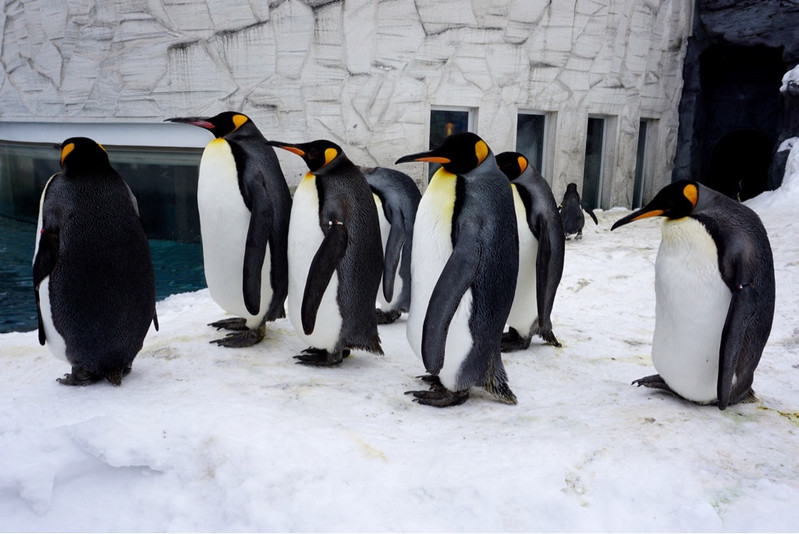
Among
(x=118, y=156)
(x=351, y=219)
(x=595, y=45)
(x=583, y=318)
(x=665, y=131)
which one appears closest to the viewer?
(x=351, y=219)

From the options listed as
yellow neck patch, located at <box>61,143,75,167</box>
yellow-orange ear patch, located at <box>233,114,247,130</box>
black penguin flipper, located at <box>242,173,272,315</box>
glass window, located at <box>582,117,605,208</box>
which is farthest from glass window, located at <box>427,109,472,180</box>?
yellow neck patch, located at <box>61,143,75,167</box>

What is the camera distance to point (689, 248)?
2074 millimetres

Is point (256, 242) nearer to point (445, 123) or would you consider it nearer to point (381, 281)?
point (381, 281)

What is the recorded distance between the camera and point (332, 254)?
245 cm

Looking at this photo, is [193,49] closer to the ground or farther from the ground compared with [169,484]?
farther from the ground

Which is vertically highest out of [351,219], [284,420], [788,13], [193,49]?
[788,13]

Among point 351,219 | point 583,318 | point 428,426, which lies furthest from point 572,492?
point 583,318

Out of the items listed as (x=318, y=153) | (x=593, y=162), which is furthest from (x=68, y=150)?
(x=593, y=162)

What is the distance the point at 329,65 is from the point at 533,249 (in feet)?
16.3

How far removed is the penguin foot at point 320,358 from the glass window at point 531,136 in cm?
631

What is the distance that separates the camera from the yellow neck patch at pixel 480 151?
2207 millimetres

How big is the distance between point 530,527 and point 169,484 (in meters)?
1.01

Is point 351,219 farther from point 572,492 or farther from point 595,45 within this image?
point 595,45

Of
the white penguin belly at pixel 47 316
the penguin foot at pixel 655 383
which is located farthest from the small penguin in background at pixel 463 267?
the white penguin belly at pixel 47 316
